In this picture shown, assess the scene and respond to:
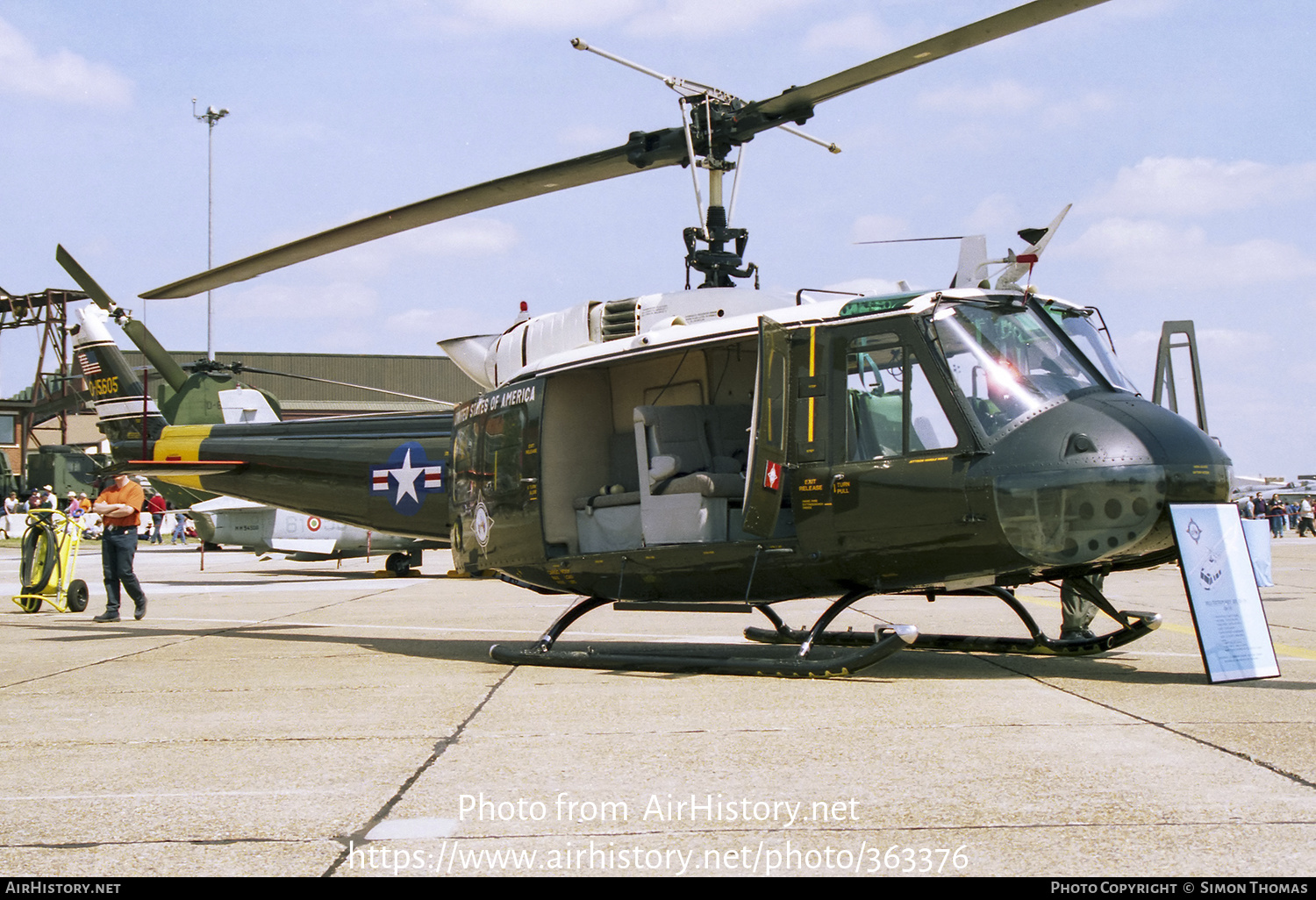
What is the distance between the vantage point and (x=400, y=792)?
4.05 meters

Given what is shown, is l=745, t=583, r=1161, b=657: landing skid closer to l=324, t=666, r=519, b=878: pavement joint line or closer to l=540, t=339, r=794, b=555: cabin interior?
l=540, t=339, r=794, b=555: cabin interior

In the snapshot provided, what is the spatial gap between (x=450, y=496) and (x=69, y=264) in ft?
19.9

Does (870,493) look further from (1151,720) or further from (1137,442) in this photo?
(1151,720)

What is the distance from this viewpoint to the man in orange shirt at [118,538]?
12.3 meters

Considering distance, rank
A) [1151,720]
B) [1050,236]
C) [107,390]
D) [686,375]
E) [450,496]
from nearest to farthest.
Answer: [1151,720] → [1050,236] → [686,375] → [450,496] → [107,390]

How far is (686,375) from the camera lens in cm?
894

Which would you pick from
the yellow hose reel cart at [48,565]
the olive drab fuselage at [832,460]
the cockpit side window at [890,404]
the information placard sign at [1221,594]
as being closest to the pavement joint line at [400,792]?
the olive drab fuselage at [832,460]

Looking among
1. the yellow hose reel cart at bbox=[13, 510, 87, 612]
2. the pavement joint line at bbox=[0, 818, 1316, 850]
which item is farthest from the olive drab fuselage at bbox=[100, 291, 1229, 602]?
the yellow hose reel cart at bbox=[13, 510, 87, 612]

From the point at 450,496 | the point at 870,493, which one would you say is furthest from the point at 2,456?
the point at 870,493

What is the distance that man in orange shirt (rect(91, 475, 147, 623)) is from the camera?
40.5 ft

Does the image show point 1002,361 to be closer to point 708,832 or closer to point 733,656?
point 733,656

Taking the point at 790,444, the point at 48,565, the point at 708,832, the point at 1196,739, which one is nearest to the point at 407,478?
the point at 790,444

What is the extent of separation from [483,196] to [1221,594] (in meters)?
6.09

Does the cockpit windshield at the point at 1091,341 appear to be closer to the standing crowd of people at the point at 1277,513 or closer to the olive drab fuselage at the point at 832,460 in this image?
the olive drab fuselage at the point at 832,460
